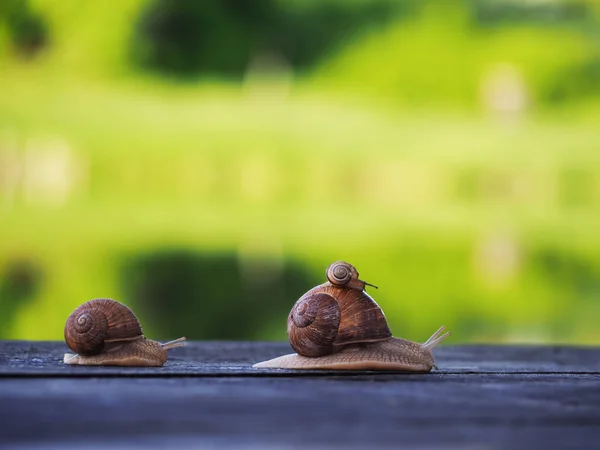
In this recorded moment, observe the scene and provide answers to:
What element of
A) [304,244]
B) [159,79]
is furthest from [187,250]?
[159,79]

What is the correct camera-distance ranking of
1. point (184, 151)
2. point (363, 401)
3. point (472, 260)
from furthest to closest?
point (184, 151)
point (472, 260)
point (363, 401)

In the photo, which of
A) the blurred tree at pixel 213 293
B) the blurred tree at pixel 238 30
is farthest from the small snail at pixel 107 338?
the blurred tree at pixel 238 30

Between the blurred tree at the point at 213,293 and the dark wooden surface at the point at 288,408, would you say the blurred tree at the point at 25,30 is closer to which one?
the blurred tree at the point at 213,293

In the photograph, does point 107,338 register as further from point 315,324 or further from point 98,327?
point 315,324

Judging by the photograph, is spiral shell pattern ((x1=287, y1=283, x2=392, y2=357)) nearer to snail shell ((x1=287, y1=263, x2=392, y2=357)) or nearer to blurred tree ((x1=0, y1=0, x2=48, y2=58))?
snail shell ((x1=287, y1=263, x2=392, y2=357))

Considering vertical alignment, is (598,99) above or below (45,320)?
above

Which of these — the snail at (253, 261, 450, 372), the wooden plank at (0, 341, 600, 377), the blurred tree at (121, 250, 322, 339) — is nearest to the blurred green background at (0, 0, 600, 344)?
the blurred tree at (121, 250, 322, 339)

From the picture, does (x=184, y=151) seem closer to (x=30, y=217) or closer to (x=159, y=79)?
(x=159, y=79)

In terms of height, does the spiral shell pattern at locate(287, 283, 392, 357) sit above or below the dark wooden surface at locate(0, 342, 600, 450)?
above
